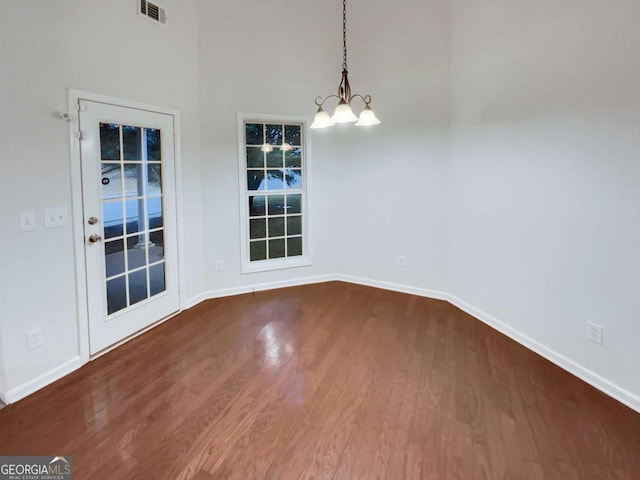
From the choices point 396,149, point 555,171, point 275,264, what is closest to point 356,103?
point 396,149

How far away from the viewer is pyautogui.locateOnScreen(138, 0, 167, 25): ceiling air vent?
3230mm

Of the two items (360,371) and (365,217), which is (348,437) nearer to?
(360,371)

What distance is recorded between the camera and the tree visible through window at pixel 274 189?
4.52 m

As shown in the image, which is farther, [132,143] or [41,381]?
[132,143]

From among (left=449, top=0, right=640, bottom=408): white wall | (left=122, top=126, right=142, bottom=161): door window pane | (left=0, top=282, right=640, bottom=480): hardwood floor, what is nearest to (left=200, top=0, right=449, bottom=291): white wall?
(left=449, top=0, right=640, bottom=408): white wall

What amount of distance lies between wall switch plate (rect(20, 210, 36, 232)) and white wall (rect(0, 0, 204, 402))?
0.03 metres

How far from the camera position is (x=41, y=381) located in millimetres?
2543

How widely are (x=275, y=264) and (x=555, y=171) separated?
3.13 meters

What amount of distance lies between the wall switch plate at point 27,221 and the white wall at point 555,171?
3607 millimetres

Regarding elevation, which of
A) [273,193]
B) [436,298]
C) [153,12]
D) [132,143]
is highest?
[153,12]

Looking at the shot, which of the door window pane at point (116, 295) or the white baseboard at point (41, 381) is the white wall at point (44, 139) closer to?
the white baseboard at point (41, 381)

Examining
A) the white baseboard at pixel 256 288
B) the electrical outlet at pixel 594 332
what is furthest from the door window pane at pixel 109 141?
the electrical outlet at pixel 594 332

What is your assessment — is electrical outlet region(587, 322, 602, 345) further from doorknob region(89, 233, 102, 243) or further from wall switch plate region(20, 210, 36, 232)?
wall switch plate region(20, 210, 36, 232)

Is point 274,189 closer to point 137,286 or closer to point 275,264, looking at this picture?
point 275,264
